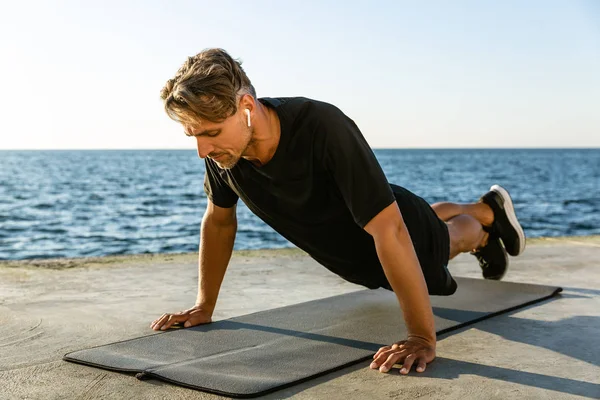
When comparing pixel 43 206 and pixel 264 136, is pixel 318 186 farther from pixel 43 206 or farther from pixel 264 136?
pixel 43 206

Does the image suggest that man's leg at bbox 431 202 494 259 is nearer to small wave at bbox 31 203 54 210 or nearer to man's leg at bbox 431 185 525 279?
man's leg at bbox 431 185 525 279

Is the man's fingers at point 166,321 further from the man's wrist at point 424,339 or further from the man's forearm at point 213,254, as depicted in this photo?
the man's wrist at point 424,339

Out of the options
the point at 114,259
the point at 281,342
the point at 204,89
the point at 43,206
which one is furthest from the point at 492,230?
the point at 43,206

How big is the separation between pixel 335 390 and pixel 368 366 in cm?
29

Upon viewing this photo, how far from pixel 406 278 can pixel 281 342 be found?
571mm

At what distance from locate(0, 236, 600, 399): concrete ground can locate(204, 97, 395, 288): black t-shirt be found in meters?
0.52

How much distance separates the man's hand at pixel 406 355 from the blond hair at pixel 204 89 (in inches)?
37.2

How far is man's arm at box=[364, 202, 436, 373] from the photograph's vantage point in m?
2.44

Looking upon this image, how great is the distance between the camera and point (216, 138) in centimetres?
243

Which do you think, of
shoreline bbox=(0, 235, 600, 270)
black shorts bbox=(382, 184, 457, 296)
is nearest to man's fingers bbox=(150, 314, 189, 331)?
black shorts bbox=(382, 184, 457, 296)

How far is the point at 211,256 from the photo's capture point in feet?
10.0

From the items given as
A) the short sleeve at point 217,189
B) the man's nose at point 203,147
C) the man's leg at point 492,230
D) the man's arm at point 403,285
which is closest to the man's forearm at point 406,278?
the man's arm at point 403,285

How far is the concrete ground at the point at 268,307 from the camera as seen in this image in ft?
7.27

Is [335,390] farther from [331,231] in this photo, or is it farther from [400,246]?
[331,231]
